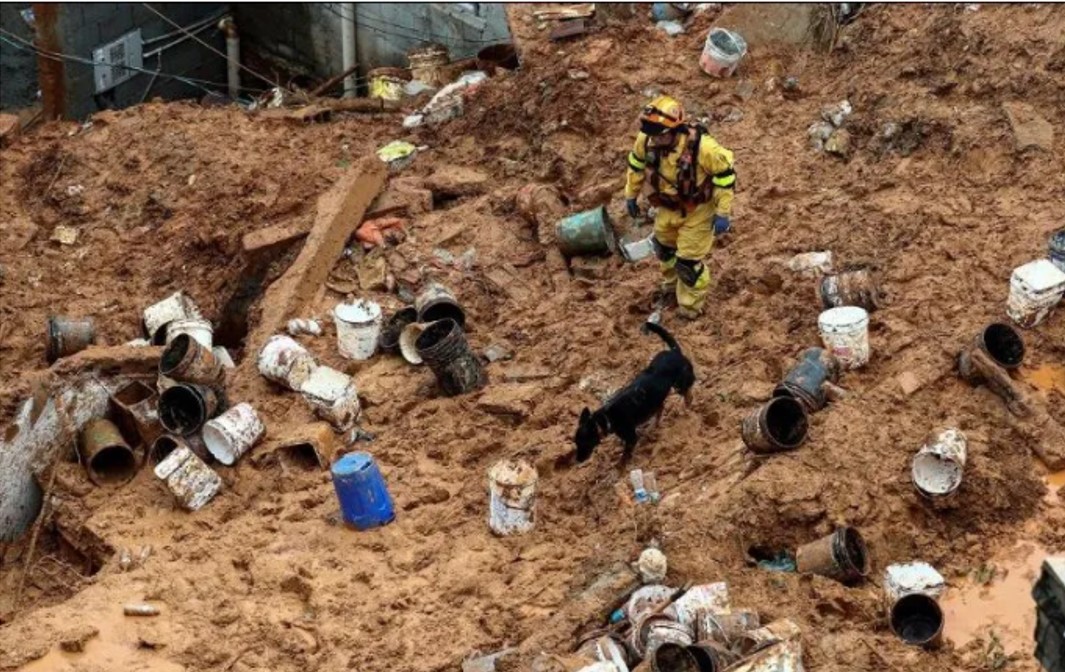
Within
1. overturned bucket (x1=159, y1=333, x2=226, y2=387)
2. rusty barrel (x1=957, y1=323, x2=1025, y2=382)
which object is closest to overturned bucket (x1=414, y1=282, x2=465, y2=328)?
overturned bucket (x1=159, y1=333, x2=226, y2=387)

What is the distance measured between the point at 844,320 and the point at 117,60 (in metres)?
9.86

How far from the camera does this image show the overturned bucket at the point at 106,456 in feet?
30.6

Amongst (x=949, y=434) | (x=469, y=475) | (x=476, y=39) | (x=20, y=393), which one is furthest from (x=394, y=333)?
(x=476, y=39)

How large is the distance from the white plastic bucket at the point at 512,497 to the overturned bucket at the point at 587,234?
8.41ft

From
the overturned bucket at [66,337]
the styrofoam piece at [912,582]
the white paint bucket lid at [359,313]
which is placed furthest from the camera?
the overturned bucket at [66,337]

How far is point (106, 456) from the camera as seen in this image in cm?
942

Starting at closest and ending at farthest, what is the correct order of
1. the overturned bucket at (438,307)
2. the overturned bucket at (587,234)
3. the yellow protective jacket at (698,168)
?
the yellow protective jacket at (698,168)
the overturned bucket at (438,307)
the overturned bucket at (587,234)

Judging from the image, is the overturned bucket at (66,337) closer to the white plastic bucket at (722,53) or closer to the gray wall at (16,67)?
the white plastic bucket at (722,53)

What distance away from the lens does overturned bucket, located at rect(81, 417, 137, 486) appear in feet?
30.6

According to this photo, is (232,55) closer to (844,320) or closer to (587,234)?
(587,234)

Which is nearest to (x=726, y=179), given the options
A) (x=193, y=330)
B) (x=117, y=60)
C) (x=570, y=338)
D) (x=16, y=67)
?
(x=570, y=338)

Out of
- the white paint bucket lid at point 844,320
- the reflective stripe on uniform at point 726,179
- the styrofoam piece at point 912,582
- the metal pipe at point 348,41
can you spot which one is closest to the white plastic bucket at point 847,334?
the white paint bucket lid at point 844,320

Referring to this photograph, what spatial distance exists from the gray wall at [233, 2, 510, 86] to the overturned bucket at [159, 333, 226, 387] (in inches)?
207

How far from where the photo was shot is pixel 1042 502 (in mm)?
7574
